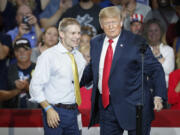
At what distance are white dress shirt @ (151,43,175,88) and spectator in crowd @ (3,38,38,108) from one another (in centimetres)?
175

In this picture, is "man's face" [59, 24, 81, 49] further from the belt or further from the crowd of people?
the belt

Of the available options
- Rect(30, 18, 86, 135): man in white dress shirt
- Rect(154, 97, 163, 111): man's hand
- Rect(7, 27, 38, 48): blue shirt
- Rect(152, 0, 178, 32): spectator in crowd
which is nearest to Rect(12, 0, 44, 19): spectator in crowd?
Rect(7, 27, 38, 48): blue shirt

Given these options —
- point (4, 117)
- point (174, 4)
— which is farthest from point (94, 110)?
point (174, 4)

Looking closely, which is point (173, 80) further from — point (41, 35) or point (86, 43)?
point (41, 35)

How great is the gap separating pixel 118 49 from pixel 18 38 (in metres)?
2.72

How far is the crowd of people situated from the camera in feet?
9.79

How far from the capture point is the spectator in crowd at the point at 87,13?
17.7 feet

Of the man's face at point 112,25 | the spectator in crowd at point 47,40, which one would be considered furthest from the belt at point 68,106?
the spectator in crowd at point 47,40

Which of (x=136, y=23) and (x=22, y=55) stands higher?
(x=136, y=23)

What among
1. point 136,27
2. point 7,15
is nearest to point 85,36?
point 136,27

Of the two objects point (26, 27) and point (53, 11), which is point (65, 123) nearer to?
point (26, 27)

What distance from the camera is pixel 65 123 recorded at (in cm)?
301

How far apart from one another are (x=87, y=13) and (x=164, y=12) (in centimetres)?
113

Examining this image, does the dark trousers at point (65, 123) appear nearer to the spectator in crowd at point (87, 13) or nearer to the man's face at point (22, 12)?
the spectator in crowd at point (87, 13)
